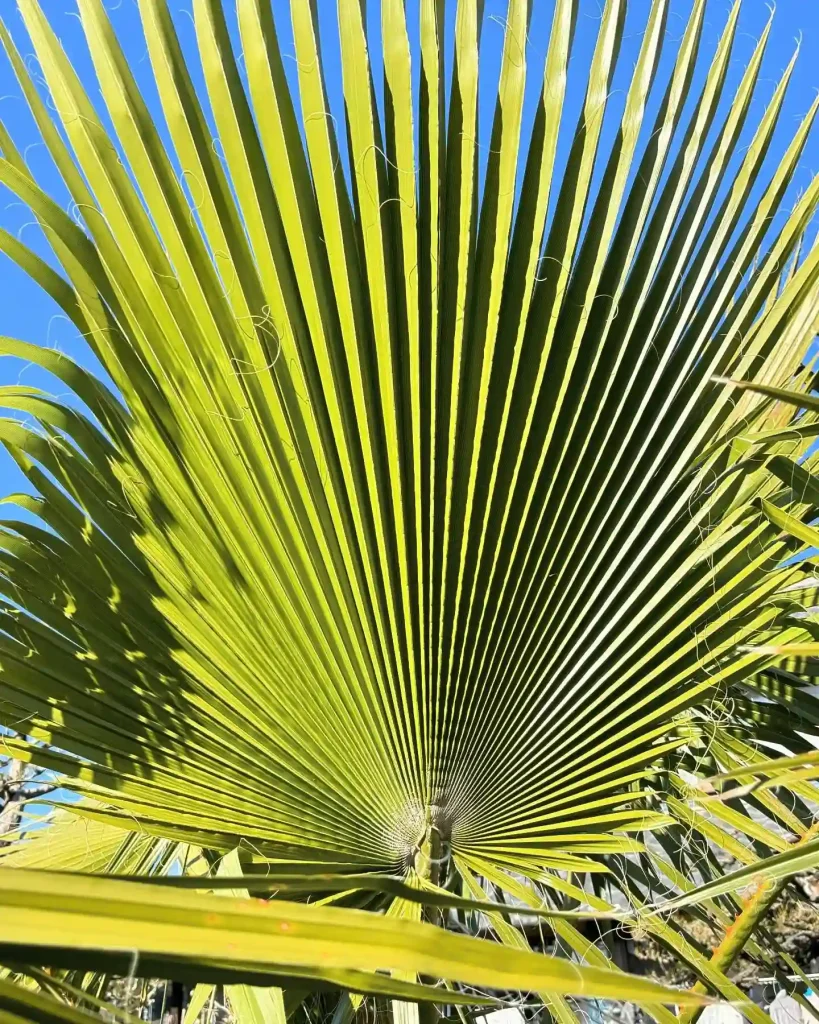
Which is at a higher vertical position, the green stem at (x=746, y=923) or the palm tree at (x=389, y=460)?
the palm tree at (x=389, y=460)

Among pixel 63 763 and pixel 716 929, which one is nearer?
pixel 63 763

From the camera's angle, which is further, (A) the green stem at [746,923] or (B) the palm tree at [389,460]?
(B) the palm tree at [389,460]

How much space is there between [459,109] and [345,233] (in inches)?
10.1

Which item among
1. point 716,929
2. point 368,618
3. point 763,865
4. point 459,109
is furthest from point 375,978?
point 716,929

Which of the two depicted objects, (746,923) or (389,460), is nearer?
(746,923)

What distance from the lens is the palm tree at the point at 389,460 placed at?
1339mm

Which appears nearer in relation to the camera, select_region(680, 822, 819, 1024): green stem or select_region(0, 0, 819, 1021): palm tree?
select_region(680, 822, 819, 1024): green stem

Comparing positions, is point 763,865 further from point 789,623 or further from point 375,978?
point 789,623

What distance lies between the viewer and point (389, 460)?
4.60 ft

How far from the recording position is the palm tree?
1339mm

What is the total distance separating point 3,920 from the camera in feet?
1.12

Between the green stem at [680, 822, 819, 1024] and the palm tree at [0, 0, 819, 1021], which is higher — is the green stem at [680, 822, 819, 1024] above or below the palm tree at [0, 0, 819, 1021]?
below

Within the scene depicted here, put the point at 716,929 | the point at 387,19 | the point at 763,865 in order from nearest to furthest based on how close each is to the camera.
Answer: the point at 763,865 < the point at 387,19 < the point at 716,929

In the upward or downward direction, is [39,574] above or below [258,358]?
below
